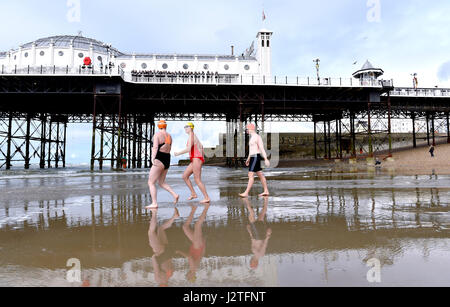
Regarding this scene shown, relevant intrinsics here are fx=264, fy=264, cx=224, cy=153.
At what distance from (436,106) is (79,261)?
43161mm

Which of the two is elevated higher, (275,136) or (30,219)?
(275,136)

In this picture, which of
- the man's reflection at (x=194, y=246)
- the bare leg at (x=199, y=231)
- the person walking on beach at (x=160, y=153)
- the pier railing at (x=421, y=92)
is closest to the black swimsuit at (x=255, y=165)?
the person walking on beach at (x=160, y=153)

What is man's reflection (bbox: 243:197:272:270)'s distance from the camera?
75.3 inches

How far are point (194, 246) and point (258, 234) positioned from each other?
2.28 ft

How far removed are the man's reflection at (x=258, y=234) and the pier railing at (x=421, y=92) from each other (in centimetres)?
3366

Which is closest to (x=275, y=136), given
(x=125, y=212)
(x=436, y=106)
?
(x=436, y=106)

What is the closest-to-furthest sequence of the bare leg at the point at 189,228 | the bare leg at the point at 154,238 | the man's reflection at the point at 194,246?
the man's reflection at the point at 194,246, the bare leg at the point at 154,238, the bare leg at the point at 189,228

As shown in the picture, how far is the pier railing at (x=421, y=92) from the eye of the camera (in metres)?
30.5

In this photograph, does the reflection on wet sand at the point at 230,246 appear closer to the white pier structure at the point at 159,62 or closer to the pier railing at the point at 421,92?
the white pier structure at the point at 159,62

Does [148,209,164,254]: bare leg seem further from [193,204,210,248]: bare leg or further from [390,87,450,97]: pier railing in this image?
A: [390,87,450,97]: pier railing

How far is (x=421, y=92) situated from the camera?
3112cm

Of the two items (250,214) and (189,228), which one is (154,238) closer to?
(189,228)

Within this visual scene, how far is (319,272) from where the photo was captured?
1588 millimetres
